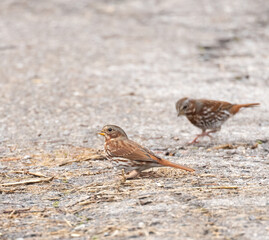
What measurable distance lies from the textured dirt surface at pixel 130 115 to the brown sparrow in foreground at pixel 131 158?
6.5 inches

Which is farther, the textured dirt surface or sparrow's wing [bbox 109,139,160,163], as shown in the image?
sparrow's wing [bbox 109,139,160,163]

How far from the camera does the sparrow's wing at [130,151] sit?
5762 mm

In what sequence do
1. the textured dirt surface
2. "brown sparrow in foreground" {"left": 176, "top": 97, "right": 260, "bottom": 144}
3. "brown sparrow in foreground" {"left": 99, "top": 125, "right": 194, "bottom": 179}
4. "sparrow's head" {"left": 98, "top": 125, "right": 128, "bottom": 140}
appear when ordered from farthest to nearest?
1. "brown sparrow in foreground" {"left": 176, "top": 97, "right": 260, "bottom": 144}
2. "sparrow's head" {"left": 98, "top": 125, "right": 128, "bottom": 140}
3. "brown sparrow in foreground" {"left": 99, "top": 125, "right": 194, "bottom": 179}
4. the textured dirt surface

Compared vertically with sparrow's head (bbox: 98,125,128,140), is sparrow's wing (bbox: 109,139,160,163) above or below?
below

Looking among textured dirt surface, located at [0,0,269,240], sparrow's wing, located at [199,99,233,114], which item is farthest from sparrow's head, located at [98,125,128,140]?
sparrow's wing, located at [199,99,233,114]

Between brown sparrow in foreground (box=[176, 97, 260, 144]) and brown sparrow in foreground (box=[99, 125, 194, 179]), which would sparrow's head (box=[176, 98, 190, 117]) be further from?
brown sparrow in foreground (box=[99, 125, 194, 179])

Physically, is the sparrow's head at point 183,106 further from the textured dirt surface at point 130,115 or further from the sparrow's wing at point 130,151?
the sparrow's wing at point 130,151

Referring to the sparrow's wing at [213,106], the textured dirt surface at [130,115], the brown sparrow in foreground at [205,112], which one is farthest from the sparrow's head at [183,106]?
the textured dirt surface at [130,115]

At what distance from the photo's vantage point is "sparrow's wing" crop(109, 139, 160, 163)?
5762 millimetres

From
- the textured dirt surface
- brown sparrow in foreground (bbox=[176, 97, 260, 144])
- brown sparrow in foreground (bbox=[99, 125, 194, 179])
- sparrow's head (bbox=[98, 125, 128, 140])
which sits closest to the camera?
the textured dirt surface

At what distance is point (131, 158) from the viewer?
5859 mm

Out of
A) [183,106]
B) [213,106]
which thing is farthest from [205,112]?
[183,106]

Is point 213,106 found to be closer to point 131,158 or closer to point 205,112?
point 205,112

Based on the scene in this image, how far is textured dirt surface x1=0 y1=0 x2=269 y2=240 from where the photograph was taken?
4.76 m
